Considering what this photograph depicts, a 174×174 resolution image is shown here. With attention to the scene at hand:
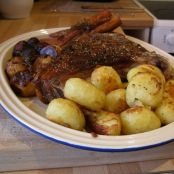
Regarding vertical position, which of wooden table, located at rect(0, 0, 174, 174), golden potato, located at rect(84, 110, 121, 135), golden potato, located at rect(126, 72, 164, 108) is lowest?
wooden table, located at rect(0, 0, 174, 174)

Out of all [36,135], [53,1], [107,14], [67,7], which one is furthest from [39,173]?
[53,1]

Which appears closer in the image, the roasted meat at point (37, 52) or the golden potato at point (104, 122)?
the golden potato at point (104, 122)

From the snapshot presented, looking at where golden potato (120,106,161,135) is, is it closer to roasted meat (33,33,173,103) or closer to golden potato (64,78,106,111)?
golden potato (64,78,106,111)

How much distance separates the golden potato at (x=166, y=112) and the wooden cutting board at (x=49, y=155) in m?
0.05

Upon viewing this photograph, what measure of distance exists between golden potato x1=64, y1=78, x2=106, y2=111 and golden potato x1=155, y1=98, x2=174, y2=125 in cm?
11

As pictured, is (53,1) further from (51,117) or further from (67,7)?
(51,117)

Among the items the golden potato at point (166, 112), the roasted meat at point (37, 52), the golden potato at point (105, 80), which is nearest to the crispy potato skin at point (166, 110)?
the golden potato at point (166, 112)

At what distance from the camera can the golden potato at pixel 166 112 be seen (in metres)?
0.54

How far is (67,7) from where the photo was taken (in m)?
1.42

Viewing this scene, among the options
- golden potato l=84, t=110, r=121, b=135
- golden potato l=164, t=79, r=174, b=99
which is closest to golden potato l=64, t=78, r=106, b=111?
golden potato l=84, t=110, r=121, b=135

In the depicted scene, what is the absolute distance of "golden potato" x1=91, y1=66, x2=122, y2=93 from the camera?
0.60 m

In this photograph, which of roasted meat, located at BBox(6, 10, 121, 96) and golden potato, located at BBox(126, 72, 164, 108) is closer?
golden potato, located at BBox(126, 72, 164, 108)

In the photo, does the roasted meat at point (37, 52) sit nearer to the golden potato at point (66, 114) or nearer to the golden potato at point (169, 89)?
the golden potato at point (66, 114)

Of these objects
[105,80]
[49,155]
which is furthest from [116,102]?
[49,155]
